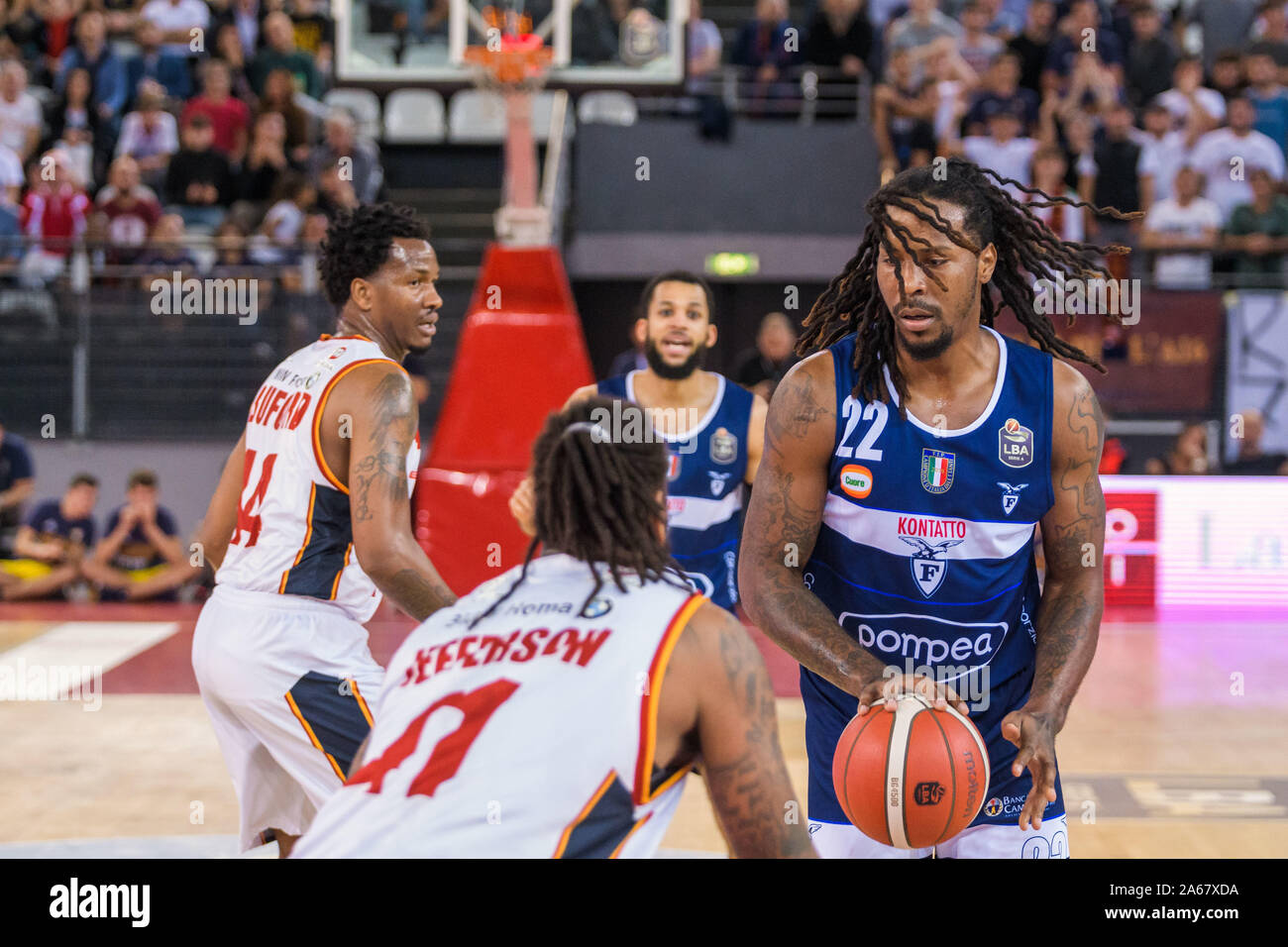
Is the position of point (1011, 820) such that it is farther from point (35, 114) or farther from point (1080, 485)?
point (35, 114)

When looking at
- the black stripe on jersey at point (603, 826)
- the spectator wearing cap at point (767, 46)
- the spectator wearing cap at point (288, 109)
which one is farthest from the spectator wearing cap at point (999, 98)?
the black stripe on jersey at point (603, 826)

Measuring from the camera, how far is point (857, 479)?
3227mm

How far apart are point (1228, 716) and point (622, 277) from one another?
7.85 metres

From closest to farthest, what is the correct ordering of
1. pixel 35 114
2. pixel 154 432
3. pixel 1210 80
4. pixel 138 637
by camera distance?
pixel 138 637
pixel 154 432
pixel 35 114
pixel 1210 80

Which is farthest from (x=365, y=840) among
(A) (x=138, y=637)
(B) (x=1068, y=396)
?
(A) (x=138, y=637)

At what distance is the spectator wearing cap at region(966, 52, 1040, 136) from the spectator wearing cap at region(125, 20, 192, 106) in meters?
7.12

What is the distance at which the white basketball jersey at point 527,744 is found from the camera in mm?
2217

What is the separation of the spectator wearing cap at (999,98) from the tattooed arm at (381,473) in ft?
32.0

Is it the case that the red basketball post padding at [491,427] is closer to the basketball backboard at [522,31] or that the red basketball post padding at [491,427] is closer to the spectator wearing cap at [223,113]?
the basketball backboard at [522,31]

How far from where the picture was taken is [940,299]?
318 centimetres

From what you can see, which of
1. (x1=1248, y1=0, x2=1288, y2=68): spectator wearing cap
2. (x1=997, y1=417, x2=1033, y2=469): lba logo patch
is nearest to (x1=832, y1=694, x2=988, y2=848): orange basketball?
(x1=997, y1=417, x2=1033, y2=469): lba logo patch

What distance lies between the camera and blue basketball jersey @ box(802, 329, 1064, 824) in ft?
10.5

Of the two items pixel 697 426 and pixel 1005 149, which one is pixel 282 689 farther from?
pixel 1005 149
